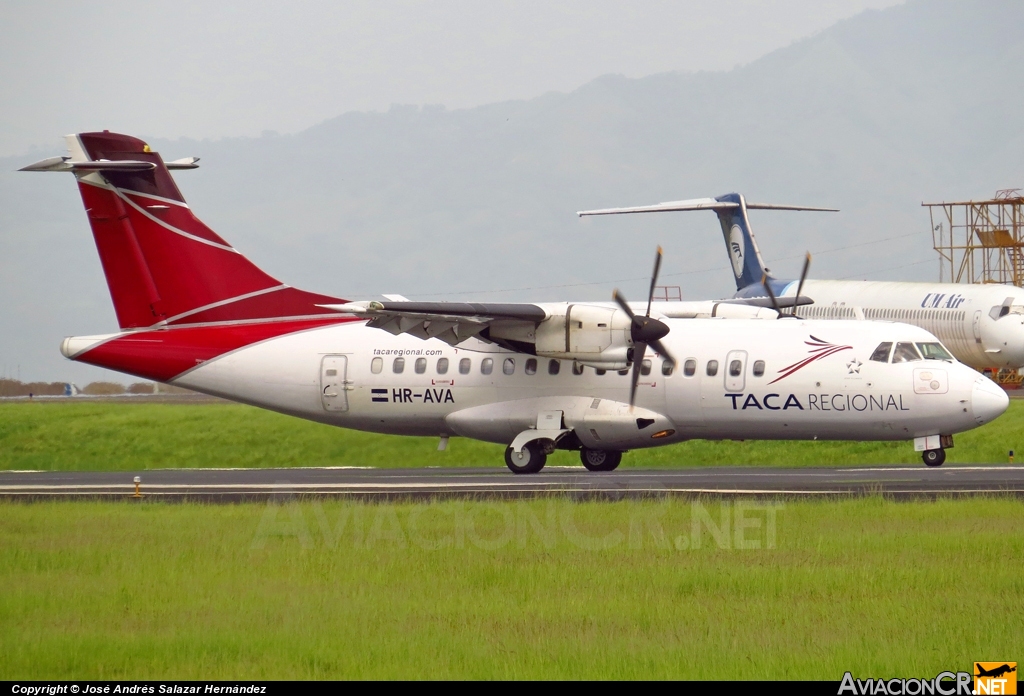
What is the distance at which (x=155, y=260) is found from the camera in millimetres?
30281

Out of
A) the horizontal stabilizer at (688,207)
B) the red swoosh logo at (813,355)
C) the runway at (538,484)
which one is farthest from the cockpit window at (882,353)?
the horizontal stabilizer at (688,207)

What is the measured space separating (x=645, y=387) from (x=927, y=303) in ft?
103

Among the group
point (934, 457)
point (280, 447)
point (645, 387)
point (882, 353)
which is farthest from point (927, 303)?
point (280, 447)

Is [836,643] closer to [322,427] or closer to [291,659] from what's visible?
[291,659]

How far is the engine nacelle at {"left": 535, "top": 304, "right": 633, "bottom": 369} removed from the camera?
26.8 metres

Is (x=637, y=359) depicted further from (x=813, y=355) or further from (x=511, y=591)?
(x=511, y=591)

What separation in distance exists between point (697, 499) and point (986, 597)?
301 inches

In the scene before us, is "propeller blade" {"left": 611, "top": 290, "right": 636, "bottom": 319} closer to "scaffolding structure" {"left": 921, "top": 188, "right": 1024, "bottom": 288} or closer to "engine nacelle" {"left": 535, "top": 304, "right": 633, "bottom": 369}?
"engine nacelle" {"left": 535, "top": 304, "right": 633, "bottom": 369}

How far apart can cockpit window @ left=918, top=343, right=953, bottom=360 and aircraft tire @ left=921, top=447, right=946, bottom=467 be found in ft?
6.77

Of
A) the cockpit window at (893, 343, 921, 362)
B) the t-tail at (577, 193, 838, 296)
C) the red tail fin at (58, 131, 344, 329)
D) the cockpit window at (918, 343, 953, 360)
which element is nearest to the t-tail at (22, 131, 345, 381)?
the red tail fin at (58, 131, 344, 329)

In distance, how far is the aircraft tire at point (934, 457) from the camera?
27.6m

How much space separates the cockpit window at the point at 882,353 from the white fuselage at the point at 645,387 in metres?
0.12

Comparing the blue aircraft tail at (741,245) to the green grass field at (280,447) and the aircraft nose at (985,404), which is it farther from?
the aircraft nose at (985,404)

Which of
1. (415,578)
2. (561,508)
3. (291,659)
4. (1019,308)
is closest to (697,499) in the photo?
(561,508)
